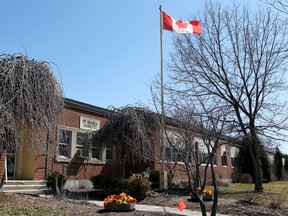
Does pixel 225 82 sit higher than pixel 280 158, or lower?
higher

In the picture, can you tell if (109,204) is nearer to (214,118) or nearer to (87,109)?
(214,118)

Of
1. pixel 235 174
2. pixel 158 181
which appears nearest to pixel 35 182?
pixel 158 181

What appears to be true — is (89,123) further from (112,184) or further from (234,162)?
(234,162)

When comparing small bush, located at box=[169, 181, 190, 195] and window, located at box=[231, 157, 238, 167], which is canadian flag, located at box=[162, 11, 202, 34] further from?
window, located at box=[231, 157, 238, 167]

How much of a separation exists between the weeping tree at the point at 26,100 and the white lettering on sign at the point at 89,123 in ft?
31.7

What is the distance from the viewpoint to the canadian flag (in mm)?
21672

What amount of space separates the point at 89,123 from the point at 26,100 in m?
11.5

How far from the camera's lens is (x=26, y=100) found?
10180 mm

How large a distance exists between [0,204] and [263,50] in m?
17.2

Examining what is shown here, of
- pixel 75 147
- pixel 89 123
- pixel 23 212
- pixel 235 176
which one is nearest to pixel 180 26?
pixel 89 123

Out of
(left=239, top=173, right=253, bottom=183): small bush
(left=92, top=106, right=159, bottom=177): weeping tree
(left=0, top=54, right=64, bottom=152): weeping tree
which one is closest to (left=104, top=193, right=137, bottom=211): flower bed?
(left=0, top=54, right=64, bottom=152): weeping tree

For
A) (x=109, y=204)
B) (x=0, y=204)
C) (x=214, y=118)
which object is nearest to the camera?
(x=214, y=118)

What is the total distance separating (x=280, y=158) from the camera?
48375 mm

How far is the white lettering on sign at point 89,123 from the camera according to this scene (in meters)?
21.1
